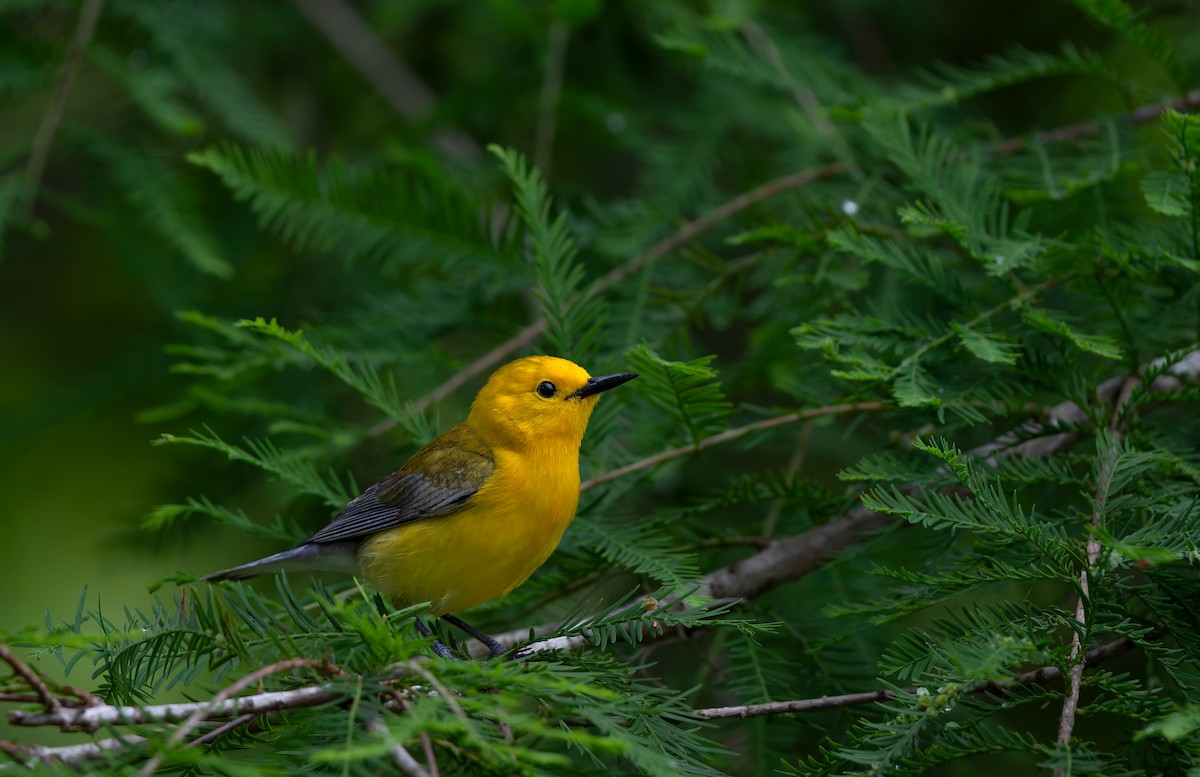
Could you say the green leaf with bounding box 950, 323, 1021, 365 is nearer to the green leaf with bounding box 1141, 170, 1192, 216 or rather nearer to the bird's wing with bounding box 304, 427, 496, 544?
the green leaf with bounding box 1141, 170, 1192, 216

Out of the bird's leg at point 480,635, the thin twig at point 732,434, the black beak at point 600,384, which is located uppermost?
the black beak at point 600,384

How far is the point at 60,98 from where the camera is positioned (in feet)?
14.0

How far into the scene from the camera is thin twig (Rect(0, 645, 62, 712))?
1.73 meters

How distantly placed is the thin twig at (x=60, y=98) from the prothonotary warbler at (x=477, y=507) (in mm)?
2047

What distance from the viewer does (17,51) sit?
4.30 meters

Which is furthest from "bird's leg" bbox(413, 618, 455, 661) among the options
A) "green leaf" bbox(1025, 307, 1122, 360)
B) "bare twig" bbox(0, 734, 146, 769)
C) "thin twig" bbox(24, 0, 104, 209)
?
"thin twig" bbox(24, 0, 104, 209)

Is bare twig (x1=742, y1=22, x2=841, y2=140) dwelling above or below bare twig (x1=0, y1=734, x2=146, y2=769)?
above

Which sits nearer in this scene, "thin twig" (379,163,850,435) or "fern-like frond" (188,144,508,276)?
"fern-like frond" (188,144,508,276)

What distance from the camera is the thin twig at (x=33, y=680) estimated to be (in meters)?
1.73

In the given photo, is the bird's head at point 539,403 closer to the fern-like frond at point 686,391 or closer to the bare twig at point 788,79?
the fern-like frond at point 686,391

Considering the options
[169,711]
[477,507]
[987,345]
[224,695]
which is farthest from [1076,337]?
[169,711]

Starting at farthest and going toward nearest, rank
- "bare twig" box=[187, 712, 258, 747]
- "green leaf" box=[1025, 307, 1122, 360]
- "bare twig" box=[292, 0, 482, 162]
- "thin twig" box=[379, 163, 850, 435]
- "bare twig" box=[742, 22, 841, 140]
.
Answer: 1. "bare twig" box=[292, 0, 482, 162]
2. "bare twig" box=[742, 22, 841, 140]
3. "thin twig" box=[379, 163, 850, 435]
4. "green leaf" box=[1025, 307, 1122, 360]
5. "bare twig" box=[187, 712, 258, 747]

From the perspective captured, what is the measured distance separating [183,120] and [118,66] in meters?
0.44

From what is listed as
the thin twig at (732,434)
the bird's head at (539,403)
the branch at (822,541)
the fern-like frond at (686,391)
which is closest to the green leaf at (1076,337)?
the branch at (822,541)
